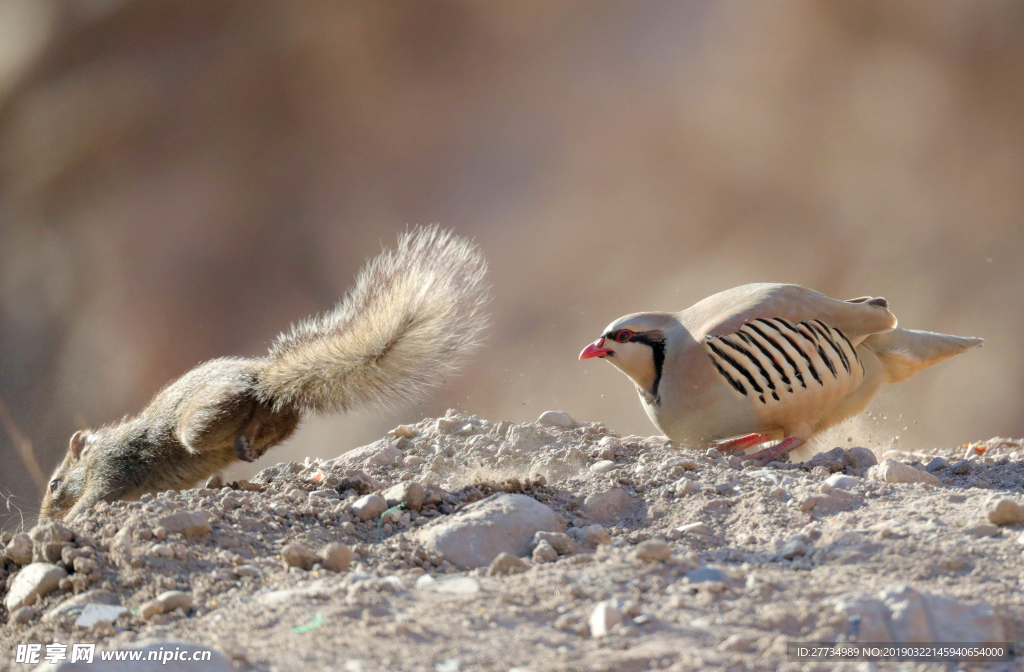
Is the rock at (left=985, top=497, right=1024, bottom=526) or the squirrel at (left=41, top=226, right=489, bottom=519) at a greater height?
the squirrel at (left=41, top=226, right=489, bottom=519)

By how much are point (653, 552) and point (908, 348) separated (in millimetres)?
1988

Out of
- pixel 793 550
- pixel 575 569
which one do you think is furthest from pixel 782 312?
pixel 575 569

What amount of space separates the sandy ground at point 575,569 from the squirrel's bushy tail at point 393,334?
0.34 metres

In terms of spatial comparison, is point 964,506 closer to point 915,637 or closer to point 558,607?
point 915,637

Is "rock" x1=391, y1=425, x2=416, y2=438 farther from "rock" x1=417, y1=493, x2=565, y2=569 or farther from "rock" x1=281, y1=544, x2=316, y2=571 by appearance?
"rock" x1=281, y1=544, x2=316, y2=571

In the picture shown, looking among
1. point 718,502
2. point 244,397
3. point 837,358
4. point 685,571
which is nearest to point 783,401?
point 837,358

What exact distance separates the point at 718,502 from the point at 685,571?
1.69 ft

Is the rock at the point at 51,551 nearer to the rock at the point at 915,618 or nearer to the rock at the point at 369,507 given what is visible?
the rock at the point at 369,507

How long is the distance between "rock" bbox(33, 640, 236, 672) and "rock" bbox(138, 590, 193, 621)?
27 centimetres

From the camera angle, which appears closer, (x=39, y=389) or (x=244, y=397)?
(x=244, y=397)

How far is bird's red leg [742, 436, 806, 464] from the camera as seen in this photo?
2.52 meters

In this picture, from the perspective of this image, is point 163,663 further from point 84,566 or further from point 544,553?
point 544,553

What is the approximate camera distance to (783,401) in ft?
8.54

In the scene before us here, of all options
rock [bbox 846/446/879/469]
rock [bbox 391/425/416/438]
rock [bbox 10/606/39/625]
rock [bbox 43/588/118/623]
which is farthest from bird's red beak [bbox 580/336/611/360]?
rock [bbox 10/606/39/625]
